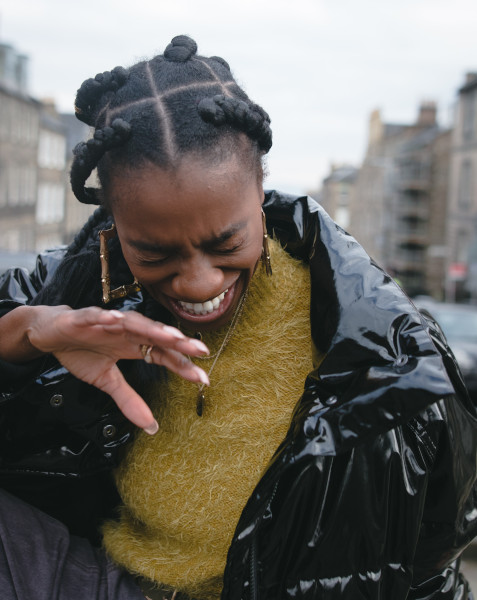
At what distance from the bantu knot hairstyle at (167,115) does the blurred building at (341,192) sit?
50189 mm

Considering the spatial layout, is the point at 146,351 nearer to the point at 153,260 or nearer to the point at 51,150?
the point at 153,260

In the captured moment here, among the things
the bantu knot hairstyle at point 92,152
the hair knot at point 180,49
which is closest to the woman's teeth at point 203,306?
the bantu knot hairstyle at point 92,152

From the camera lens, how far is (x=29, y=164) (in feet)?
99.9

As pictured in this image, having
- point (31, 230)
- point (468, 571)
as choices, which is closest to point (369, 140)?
point (31, 230)

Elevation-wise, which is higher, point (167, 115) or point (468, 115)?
point (468, 115)

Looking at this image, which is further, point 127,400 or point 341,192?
point 341,192

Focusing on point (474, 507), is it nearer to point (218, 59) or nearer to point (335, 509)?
point (335, 509)

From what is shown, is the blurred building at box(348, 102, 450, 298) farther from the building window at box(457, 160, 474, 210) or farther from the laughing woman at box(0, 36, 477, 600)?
the laughing woman at box(0, 36, 477, 600)

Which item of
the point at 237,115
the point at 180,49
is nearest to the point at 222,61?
the point at 180,49

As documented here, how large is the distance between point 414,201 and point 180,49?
1567 inches

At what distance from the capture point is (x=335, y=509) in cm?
148

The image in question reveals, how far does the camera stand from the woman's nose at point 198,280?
1.50 metres

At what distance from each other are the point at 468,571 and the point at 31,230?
1178 inches

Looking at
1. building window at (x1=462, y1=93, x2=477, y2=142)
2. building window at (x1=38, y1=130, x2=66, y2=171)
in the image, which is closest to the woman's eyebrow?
building window at (x1=462, y1=93, x2=477, y2=142)
